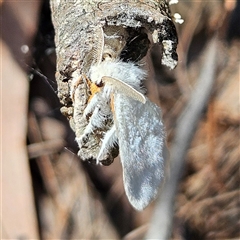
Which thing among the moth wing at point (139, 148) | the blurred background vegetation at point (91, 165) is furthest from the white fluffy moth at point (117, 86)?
the blurred background vegetation at point (91, 165)

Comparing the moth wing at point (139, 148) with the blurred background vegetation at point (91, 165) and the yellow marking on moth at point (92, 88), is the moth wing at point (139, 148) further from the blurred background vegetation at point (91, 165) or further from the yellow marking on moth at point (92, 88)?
the blurred background vegetation at point (91, 165)

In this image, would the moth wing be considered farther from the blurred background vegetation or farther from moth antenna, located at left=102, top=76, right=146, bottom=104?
the blurred background vegetation

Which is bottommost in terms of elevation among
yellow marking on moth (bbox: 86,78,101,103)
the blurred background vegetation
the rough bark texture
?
the blurred background vegetation

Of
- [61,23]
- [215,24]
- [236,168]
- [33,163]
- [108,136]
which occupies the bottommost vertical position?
[236,168]

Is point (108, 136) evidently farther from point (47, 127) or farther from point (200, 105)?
point (200, 105)

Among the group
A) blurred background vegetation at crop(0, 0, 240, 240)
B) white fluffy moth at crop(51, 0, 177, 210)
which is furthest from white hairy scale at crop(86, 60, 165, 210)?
blurred background vegetation at crop(0, 0, 240, 240)

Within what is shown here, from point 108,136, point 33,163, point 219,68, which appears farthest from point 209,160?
point 108,136

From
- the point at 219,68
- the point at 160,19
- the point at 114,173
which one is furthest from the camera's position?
the point at 219,68
